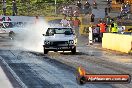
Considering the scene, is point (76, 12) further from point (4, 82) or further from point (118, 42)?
point (4, 82)

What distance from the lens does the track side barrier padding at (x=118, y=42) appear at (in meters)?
24.4

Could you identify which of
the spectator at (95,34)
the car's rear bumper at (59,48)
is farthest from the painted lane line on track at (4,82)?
the spectator at (95,34)

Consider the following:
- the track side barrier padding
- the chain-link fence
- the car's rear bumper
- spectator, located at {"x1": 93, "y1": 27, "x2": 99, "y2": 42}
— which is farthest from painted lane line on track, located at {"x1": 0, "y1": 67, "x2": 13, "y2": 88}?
the chain-link fence

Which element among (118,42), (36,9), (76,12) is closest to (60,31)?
(118,42)

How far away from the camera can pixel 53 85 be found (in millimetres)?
10484

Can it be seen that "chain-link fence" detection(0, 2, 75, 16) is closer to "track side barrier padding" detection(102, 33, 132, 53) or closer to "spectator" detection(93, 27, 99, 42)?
"spectator" detection(93, 27, 99, 42)

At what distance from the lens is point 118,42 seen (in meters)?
26.1

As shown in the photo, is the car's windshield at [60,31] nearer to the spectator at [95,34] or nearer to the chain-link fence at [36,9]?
the spectator at [95,34]

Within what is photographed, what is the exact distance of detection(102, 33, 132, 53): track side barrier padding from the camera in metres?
24.4

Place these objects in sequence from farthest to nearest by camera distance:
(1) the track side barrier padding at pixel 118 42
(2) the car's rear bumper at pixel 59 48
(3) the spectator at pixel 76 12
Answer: (3) the spectator at pixel 76 12 < (1) the track side barrier padding at pixel 118 42 < (2) the car's rear bumper at pixel 59 48

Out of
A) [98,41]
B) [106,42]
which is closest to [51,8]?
[98,41]

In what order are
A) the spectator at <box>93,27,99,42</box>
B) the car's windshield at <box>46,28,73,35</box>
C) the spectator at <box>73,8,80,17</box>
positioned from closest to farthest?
the car's windshield at <box>46,28,73,35</box>, the spectator at <box>93,27,99,42</box>, the spectator at <box>73,8,80,17</box>

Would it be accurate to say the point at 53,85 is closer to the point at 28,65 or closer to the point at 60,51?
the point at 28,65

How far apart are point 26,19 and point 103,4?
35.1ft
